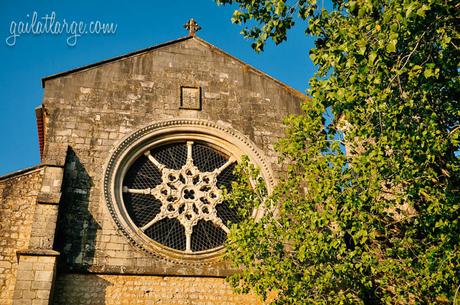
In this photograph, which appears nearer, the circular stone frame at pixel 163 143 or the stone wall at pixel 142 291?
the stone wall at pixel 142 291

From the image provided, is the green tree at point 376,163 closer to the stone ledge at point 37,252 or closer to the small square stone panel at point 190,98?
the stone ledge at point 37,252

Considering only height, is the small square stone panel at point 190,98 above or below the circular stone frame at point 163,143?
above

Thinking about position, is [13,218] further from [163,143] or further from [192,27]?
[192,27]

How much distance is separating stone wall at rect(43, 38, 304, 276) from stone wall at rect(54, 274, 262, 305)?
151 mm

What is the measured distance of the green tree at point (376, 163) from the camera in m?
6.86

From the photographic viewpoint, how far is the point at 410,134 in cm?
743

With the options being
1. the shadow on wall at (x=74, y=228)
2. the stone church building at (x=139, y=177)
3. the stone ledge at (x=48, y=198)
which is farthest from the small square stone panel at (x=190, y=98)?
the stone ledge at (x=48, y=198)

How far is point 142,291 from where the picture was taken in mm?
10000

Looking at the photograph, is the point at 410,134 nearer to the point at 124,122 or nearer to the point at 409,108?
the point at 409,108

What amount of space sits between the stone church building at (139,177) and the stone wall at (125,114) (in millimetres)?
25

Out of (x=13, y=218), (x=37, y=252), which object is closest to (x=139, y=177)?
(x=13, y=218)

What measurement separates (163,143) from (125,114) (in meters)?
1.06

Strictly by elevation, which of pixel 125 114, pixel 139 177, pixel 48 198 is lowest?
pixel 48 198

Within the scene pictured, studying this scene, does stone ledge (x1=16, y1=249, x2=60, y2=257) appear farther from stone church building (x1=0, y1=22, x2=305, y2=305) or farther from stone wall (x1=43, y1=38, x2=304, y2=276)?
stone wall (x1=43, y1=38, x2=304, y2=276)
